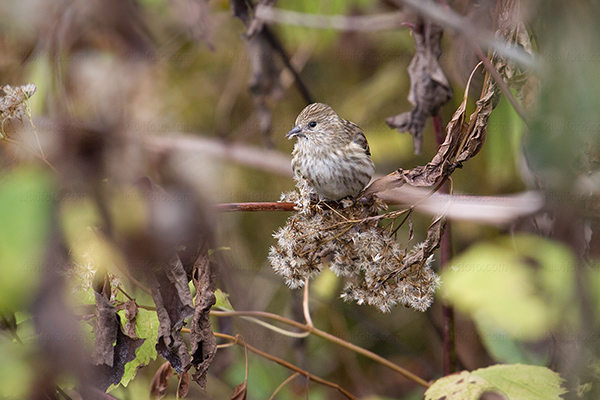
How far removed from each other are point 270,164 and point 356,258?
2.07 m

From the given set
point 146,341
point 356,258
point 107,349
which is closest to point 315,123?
point 356,258

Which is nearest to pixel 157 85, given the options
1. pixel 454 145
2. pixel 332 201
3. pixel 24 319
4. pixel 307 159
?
pixel 307 159

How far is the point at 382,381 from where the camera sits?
195 inches

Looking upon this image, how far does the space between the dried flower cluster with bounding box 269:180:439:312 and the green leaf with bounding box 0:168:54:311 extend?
0.93 m

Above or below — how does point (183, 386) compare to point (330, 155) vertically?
below

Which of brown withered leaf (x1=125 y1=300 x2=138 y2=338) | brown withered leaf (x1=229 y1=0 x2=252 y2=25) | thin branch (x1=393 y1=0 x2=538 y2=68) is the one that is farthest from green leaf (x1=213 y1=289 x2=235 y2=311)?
brown withered leaf (x1=229 y1=0 x2=252 y2=25)

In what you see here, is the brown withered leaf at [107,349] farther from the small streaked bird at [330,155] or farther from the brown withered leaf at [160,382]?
the small streaked bird at [330,155]

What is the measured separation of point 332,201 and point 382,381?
2.68 metres

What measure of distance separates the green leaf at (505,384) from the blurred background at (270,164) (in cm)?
15

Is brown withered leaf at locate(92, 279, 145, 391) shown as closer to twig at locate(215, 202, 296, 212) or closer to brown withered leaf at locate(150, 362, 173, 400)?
brown withered leaf at locate(150, 362, 173, 400)

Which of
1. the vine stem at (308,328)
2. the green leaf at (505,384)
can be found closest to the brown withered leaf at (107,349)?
the vine stem at (308,328)

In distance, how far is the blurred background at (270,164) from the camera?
1.30 metres

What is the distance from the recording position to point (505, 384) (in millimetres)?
2408

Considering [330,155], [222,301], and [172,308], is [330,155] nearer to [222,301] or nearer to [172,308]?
[222,301]
